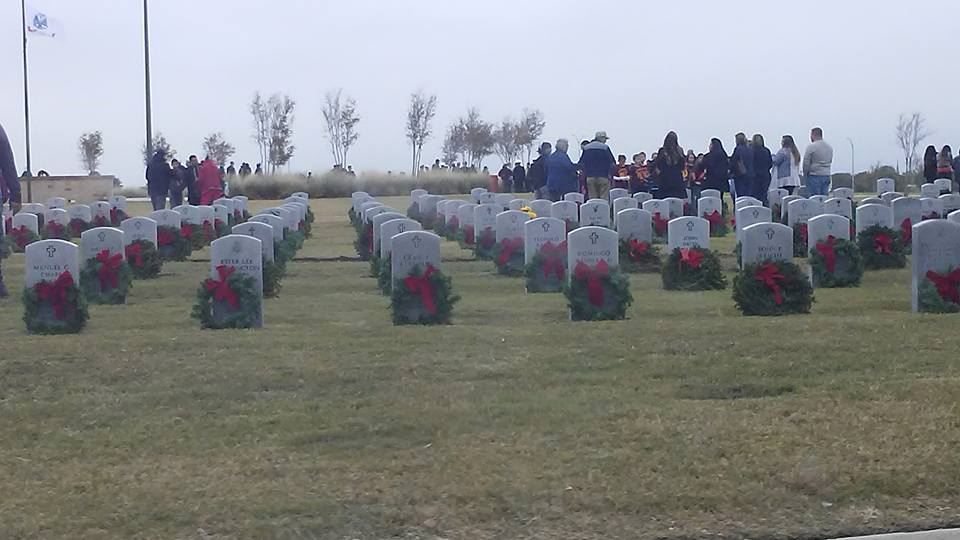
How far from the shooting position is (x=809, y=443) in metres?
7.62

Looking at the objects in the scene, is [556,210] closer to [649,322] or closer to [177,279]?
[177,279]

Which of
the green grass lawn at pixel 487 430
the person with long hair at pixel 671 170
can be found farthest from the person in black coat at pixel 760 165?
the green grass lawn at pixel 487 430

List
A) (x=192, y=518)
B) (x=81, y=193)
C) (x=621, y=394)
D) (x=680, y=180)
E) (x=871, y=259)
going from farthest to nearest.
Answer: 1. (x=81, y=193)
2. (x=680, y=180)
3. (x=871, y=259)
4. (x=621, y=394)
5. (x=192, y=518)

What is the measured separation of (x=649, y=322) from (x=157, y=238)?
1052cm

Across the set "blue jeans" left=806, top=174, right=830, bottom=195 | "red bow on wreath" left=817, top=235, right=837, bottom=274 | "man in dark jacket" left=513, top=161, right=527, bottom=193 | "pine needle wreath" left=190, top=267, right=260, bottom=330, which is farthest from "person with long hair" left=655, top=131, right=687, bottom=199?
"man in dark jacket" left=513, top=161, right=527, bottom=193

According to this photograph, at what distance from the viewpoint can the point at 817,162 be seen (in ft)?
78.9

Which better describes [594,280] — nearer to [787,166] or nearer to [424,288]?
[424,288]

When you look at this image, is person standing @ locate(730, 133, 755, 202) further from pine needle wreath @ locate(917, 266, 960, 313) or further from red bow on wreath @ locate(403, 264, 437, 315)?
red bow on wreath @ locate(403, 264, 437, 315)

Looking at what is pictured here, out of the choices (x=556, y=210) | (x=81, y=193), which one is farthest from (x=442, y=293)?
(x=81, y=193)

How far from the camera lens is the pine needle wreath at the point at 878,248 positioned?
16.8 m

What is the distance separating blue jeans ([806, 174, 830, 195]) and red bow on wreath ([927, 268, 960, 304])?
40.4 feet

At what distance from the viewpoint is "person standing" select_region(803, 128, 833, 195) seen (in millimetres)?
23812

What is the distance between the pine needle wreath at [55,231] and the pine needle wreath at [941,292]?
1730 centimetres

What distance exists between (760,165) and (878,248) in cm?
883
